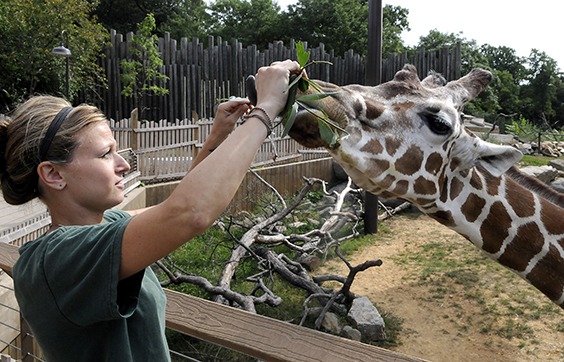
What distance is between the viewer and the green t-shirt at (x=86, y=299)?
3.69ft

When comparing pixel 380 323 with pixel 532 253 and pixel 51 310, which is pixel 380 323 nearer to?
pixel 532 253

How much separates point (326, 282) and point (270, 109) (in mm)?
5524

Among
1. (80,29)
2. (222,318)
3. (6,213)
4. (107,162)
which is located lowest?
(6,213)

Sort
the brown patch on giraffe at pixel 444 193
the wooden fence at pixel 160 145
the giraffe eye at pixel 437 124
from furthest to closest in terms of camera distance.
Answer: the wooden fence at pixel 160 145, the brown patch on giraffe at pixel 444 193, the giraffe eye at pixel 437 124

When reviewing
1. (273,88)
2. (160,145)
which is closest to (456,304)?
(273,88)

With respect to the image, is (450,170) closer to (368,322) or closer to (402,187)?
(402,187)

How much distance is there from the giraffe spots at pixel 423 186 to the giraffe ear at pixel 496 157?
313mm

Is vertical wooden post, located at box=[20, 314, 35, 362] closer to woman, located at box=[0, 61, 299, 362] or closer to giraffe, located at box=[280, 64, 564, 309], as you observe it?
woman, located at box=[0, 61, 299, 362]

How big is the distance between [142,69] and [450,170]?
14741mm

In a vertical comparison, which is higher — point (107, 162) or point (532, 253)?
point (107, 162)

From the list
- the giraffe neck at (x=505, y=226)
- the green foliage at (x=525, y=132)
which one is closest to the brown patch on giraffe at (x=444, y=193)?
the giraffe neck at (x=505, y=226)

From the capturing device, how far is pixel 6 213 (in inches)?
259

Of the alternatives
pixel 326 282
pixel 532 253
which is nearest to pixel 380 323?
pixel 326 282

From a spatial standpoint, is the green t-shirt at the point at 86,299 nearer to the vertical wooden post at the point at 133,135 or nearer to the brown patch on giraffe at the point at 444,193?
the brown patch on giraffe at the point at 444,193
